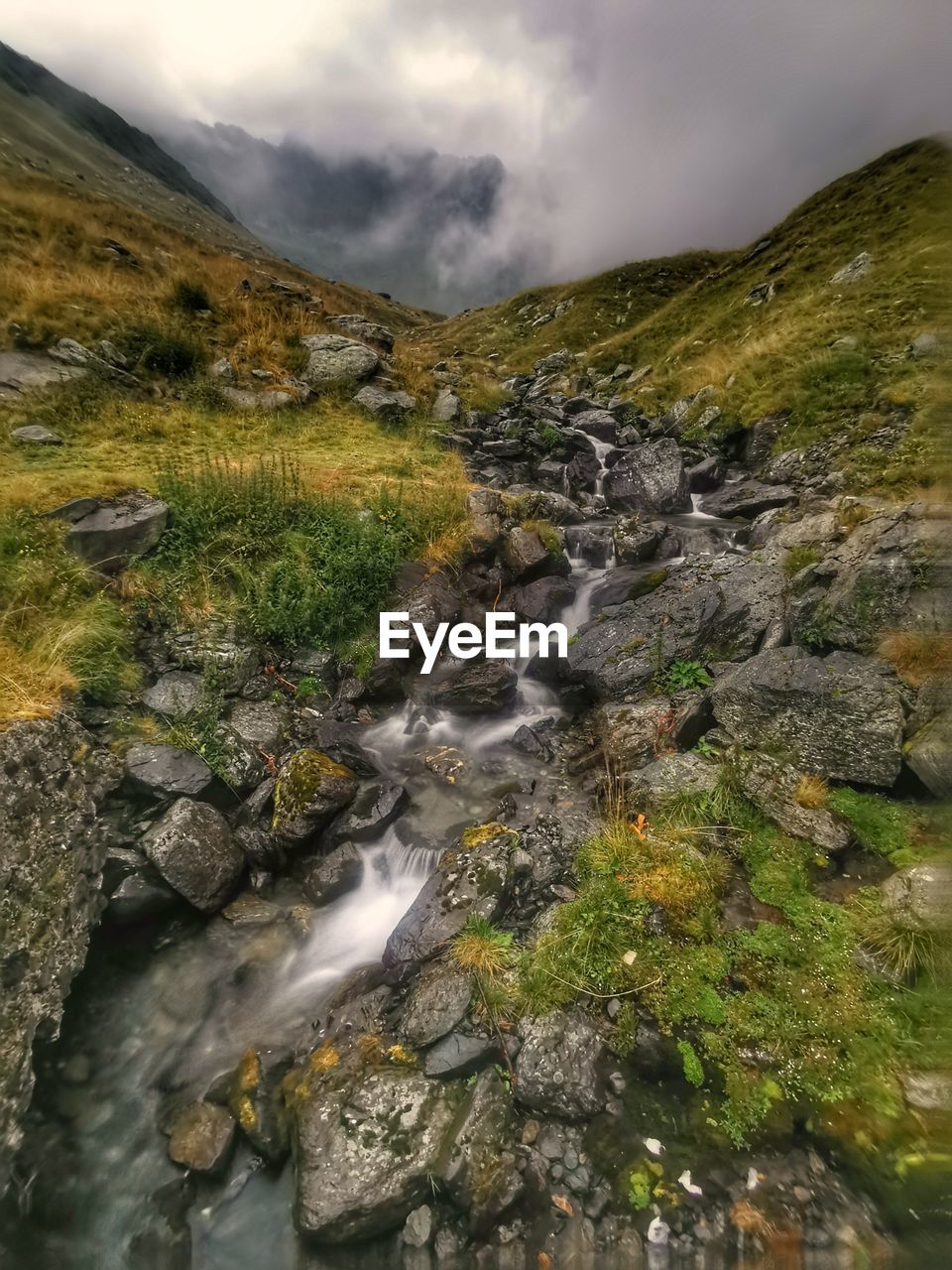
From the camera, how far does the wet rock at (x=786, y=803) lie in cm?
491

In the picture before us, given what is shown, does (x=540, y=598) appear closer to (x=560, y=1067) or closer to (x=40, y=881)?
(x=560, y=1067)

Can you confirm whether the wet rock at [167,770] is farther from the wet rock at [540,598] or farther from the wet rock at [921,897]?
the wet rock at [921,897]

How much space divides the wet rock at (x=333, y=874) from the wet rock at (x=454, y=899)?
0.97 m

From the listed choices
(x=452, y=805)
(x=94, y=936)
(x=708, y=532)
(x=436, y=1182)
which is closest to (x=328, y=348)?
(x=708, y=532)

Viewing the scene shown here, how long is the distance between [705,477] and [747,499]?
2.16m

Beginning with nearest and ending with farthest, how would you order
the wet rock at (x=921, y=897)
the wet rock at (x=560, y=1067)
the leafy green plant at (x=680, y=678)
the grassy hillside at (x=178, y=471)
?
the wet rock at (x=560, y=1067), the wet rock at (x=921, y=897), the grassy hillside at (x=178, y=471), the leafy green plant at (x=680, y=678)

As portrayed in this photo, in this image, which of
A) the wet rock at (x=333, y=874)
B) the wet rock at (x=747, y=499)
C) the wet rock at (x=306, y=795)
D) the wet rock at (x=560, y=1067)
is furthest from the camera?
the wet rock at (x=747, y=499)

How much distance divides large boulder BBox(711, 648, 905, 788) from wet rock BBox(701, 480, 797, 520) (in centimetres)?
862

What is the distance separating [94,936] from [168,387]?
13.8 m

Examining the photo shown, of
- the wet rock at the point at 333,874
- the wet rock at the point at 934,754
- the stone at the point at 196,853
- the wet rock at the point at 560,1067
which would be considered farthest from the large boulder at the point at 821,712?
the stone at the point at 196,853

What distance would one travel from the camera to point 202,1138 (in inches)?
154

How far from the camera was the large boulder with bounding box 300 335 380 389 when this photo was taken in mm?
16484

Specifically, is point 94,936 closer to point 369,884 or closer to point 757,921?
point 369,884

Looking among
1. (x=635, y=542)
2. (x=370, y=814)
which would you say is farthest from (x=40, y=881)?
(x=635, y=542)
